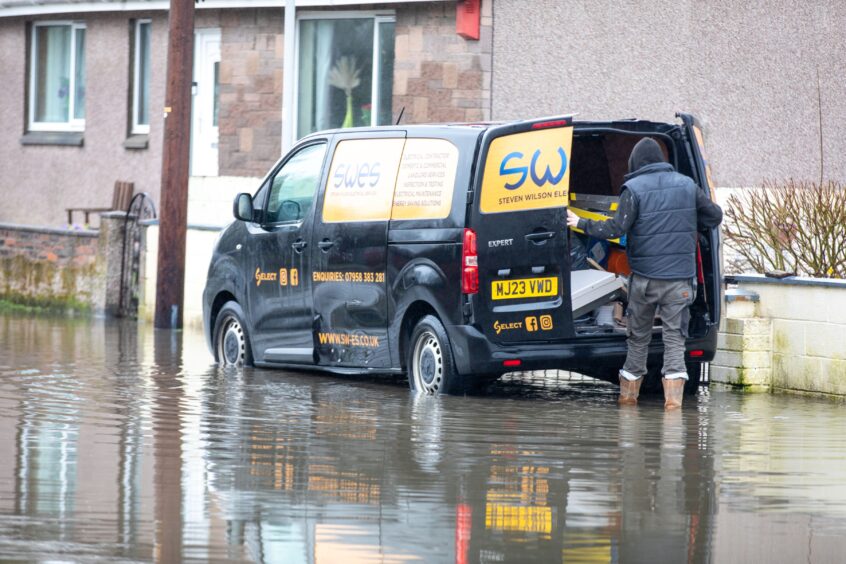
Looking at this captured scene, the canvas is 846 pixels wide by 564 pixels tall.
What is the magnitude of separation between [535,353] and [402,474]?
3.65 metres

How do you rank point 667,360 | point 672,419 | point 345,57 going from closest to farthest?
point 672,419
point 667,360
point 345,57

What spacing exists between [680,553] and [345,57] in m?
17.3

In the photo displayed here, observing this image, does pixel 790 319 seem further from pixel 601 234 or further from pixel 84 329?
pixel 84 329

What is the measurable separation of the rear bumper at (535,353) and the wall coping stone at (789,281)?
1489 millimetres

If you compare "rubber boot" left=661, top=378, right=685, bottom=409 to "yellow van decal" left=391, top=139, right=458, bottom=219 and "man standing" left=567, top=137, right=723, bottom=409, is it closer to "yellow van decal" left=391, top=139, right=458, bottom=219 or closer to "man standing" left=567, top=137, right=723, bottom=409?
"man standing" left=567, top=137, right=723, bottom=409

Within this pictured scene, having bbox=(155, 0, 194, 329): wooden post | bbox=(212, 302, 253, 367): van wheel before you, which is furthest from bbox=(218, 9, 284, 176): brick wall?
bbox=(212, 302, 253, 367): van wheel

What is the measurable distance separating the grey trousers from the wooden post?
26.4 feet

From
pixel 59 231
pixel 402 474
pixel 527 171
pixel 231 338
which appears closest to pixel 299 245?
pixel 231 338

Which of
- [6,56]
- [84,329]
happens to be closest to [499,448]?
[84,329]

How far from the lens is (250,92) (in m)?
24.1

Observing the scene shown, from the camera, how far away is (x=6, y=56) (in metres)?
28.4

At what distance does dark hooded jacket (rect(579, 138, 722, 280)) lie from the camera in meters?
12.2

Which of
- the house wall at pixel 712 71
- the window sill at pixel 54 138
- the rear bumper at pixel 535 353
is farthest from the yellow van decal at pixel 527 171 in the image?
the window sill at pixel 54 138

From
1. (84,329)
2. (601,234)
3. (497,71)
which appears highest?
(497,71)
